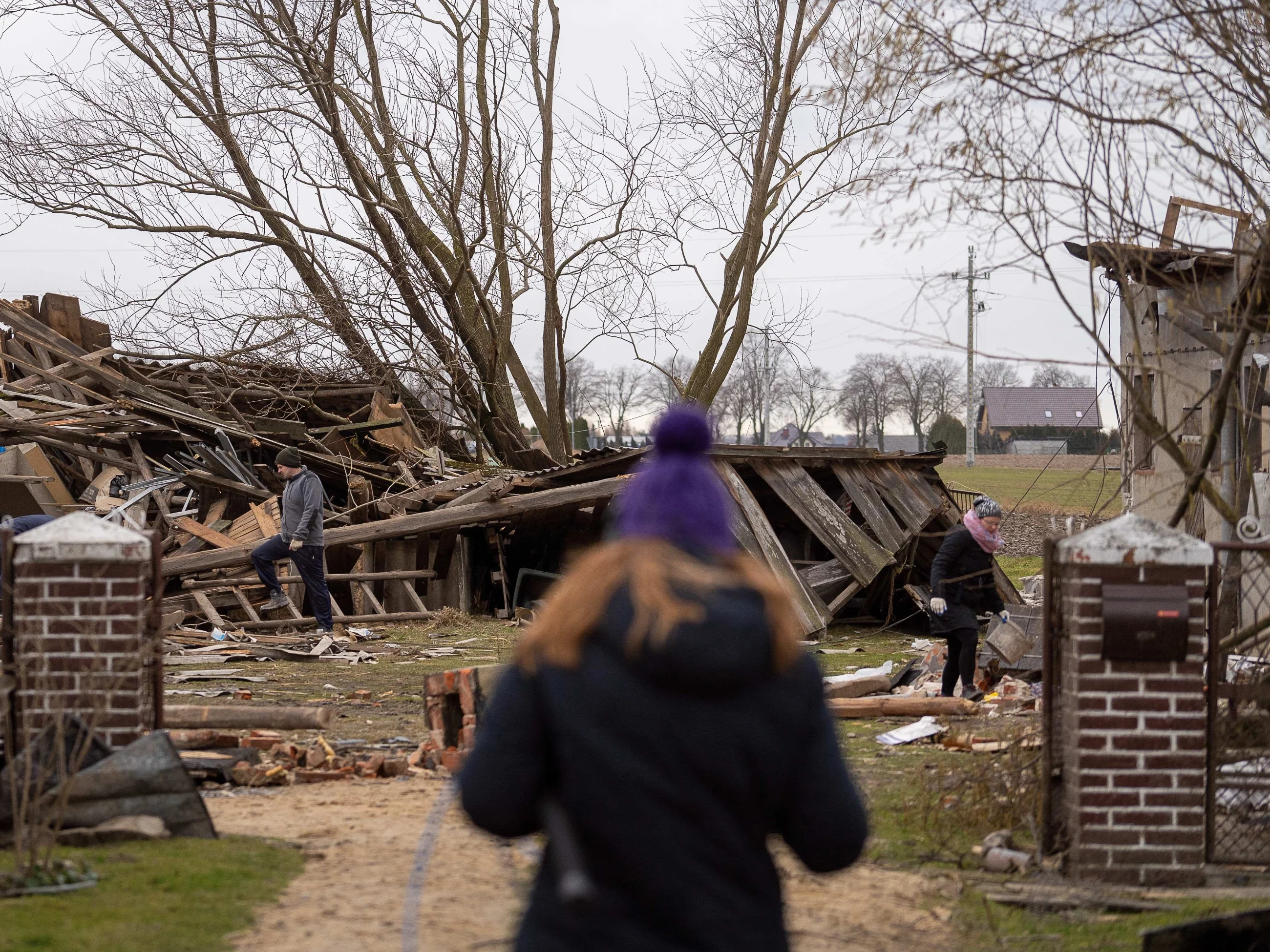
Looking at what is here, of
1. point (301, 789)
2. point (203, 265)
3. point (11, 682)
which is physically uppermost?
point (203, 265)

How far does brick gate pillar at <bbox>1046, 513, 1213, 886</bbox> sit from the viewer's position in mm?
5520

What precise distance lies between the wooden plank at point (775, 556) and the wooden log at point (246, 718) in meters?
8.17

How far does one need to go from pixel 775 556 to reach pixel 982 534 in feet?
16.3

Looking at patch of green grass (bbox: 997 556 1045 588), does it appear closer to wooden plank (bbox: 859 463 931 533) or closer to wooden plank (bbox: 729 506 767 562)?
wooden plank (bbox: 859 463 931 533)

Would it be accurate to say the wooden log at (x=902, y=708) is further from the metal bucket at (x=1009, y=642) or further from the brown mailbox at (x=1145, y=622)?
the brown mailbox at (x=1145, y=622)

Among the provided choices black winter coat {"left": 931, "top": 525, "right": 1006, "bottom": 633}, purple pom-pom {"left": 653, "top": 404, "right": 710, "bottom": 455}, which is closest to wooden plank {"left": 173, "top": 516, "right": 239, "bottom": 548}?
black winter coat {"left": 931, "top": 525, "right": 1006, "bottom": 633}

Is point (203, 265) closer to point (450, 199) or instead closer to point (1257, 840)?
point (450, 199)

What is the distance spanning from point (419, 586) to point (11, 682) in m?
11.8

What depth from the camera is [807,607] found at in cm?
1531

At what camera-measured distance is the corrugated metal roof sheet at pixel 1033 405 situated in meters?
91.6

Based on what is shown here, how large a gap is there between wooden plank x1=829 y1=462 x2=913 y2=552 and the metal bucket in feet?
15.7

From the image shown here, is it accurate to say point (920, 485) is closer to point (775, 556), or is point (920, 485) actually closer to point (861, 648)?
point (775, 556)

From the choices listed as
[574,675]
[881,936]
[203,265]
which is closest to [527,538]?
[203,265]

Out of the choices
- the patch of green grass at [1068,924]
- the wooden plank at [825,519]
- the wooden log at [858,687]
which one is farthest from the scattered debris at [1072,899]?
the wooden plank at [825,519]
